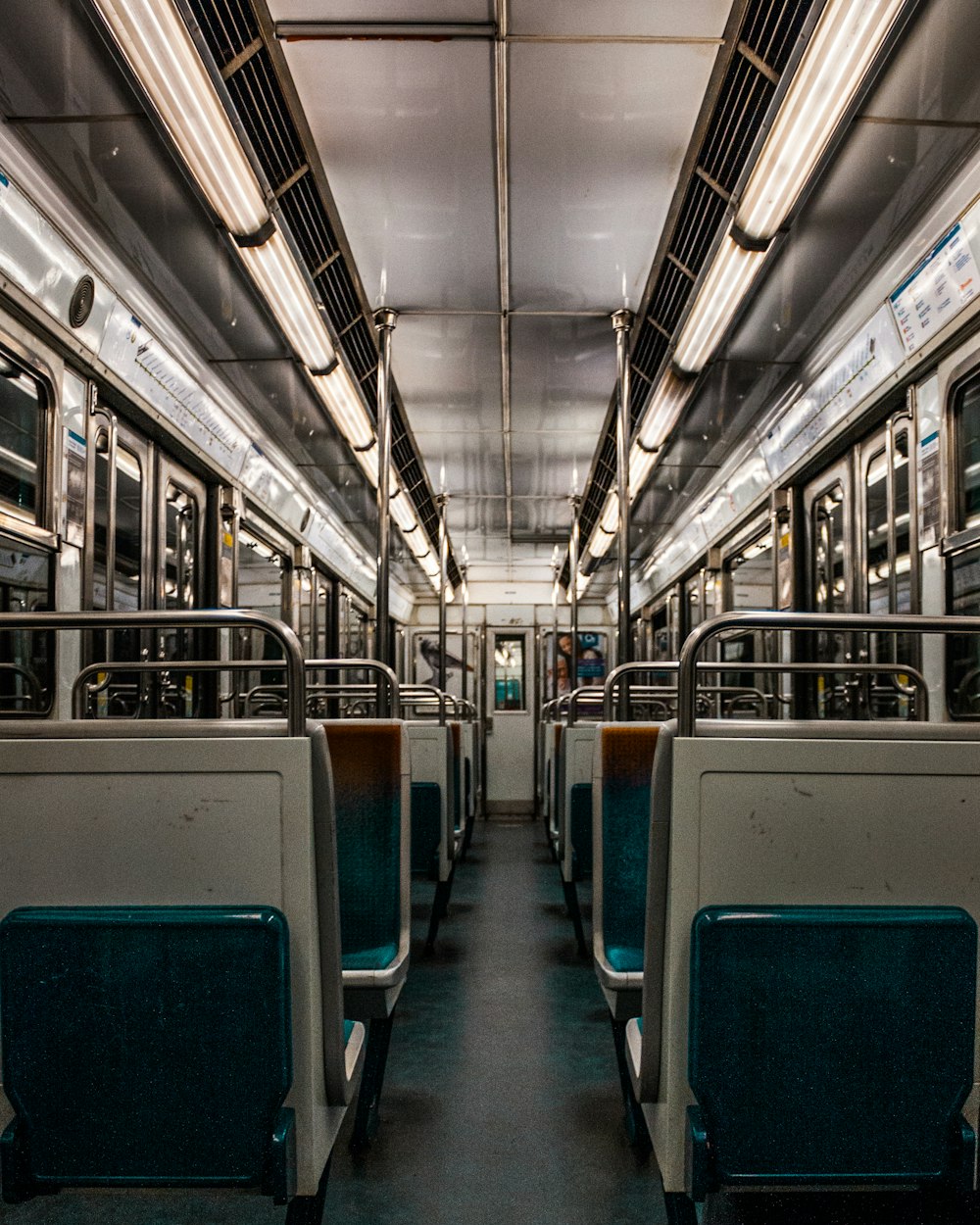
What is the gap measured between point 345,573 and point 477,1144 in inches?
284

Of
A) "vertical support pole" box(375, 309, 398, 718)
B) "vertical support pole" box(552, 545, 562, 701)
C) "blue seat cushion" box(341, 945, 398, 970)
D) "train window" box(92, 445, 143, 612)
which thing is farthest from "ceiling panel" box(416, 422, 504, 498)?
"blue seat cushion" box(341, 945, 398, 970)

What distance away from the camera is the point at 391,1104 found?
2666mm

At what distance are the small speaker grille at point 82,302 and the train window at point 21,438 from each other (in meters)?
0.28

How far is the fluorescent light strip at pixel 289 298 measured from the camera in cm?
337

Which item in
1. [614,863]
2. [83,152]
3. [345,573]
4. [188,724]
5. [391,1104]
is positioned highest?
[83,152]

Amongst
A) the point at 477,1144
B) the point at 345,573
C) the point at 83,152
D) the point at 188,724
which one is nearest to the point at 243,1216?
the point at 477,1144

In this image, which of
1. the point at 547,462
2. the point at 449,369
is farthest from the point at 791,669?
the point at 547,462

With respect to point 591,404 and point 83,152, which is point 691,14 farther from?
point 591,404

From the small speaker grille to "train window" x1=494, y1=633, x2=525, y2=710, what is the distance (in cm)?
841

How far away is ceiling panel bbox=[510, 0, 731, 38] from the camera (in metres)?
2.74

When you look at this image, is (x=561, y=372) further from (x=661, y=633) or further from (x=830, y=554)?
(x=661, y=633)

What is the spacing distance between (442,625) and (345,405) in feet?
8.68

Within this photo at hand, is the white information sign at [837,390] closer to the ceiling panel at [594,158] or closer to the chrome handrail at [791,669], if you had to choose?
the ceiling panel at [594,158]

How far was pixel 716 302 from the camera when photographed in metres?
3.80
